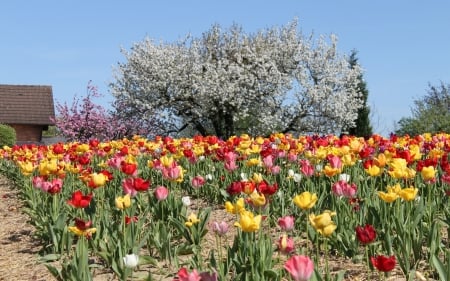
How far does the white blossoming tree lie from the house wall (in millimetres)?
13560

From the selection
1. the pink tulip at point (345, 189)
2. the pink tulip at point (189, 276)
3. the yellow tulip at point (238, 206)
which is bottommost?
the pink tulip at point (189, 276)

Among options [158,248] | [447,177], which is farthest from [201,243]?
[447,177]

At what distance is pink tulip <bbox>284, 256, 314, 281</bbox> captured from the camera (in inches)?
101

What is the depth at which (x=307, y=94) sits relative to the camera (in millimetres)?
28656

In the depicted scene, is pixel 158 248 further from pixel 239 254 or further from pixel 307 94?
pixel 307 94

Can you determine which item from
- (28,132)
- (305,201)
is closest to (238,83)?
(28,132)

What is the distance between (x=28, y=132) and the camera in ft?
134

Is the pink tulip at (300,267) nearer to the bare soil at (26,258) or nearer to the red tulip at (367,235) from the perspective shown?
the red tulip at (367,235)

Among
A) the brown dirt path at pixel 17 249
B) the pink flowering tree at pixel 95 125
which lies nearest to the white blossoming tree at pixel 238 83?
the pink flowering tree at pixel 95 125

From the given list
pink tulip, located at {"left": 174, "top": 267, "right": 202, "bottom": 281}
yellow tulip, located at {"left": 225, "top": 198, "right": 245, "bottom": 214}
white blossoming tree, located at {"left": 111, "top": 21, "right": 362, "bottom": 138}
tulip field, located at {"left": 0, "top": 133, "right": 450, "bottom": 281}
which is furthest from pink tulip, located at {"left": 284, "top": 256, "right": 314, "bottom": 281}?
white blossoming tree, located at {"left": 111, "top": 21, "right": 362, "bottom": 138}

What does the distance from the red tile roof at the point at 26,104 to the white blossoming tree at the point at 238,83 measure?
13160mm

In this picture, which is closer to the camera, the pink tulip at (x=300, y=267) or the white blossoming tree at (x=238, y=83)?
the pink tulip at (x=300, y=267)

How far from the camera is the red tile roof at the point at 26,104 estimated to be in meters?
40.6

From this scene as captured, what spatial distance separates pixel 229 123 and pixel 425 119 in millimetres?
9038
